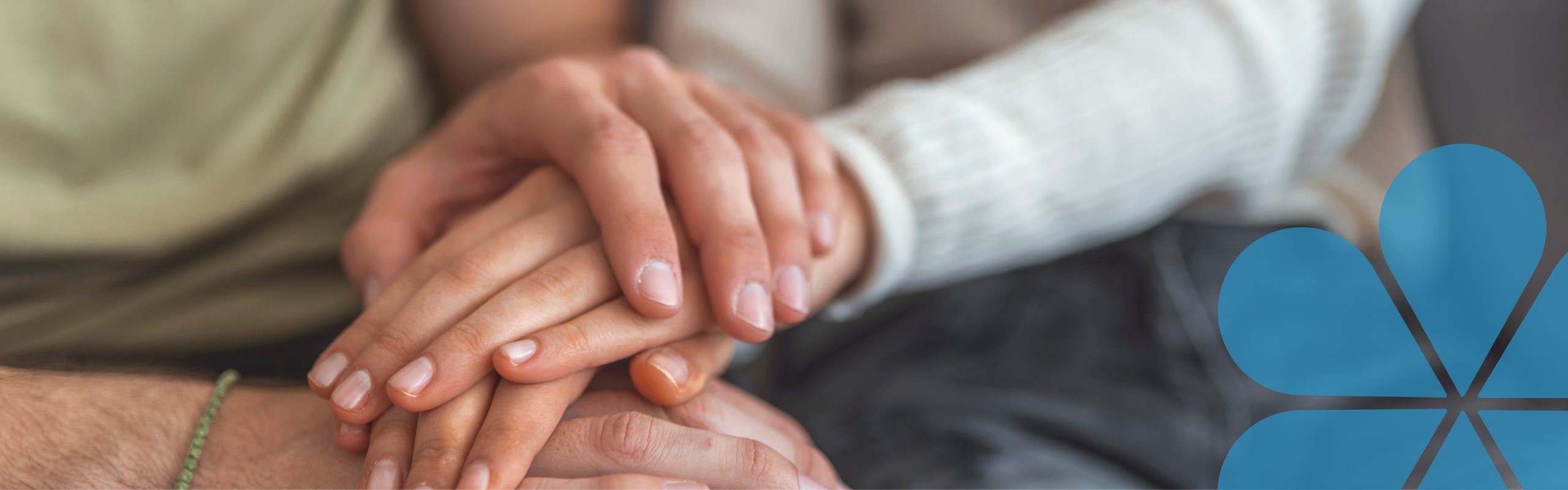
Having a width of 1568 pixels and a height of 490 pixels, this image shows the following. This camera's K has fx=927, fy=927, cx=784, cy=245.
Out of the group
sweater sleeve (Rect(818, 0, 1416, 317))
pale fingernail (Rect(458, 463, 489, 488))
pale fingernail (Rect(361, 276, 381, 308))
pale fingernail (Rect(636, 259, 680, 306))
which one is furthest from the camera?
sweater sleeve (Rect(818, 0, 1416, 317))

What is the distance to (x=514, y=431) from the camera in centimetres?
50

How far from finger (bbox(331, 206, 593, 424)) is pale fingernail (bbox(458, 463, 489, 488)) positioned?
0.07 metres

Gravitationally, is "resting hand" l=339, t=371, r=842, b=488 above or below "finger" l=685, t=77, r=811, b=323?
below

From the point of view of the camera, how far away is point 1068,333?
868 millimetres

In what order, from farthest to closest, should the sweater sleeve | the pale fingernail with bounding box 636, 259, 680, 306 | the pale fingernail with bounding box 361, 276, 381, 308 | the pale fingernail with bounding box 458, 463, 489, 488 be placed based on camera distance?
the sweater sleeve
the pale fingernail with bounding box 361, 276, 381, 308
the pale fingernail with bounding box 636, 259, 680, 306
the pale fingernail with bounding box 458, 463, 489, 488

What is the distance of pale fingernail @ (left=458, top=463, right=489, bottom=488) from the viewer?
464 millimetres

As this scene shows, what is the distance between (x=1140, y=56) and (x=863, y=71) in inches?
14.9

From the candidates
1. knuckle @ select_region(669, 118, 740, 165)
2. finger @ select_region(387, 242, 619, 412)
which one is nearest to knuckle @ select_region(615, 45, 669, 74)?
knuckle @ select_region(669, 118, 740, 165)

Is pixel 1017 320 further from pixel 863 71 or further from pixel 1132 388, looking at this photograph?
pixel 863 71

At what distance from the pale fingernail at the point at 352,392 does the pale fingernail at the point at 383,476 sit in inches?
1.7

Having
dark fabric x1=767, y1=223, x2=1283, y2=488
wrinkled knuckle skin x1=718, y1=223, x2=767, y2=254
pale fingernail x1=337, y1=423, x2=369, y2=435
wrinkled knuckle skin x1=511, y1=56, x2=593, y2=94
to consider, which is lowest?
dark fabric x1=767, y1=223, x2=1283, y2=488

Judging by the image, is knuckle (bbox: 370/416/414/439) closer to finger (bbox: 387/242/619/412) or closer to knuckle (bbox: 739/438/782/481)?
finger (bbox: 387/242/619/412)

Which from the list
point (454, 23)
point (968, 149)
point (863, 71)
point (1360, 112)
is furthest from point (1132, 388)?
point (454, 23)

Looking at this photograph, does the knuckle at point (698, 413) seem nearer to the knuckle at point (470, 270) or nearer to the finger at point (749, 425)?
the finger at point (749, 425)
